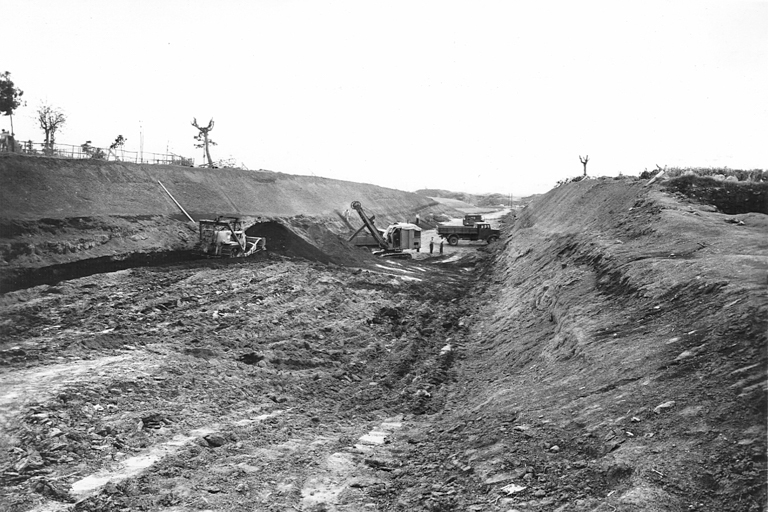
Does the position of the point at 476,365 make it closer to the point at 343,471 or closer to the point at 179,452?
the point at 343,471

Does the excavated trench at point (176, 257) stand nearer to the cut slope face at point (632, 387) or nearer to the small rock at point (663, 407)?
the cut slope face at point (632, 387)

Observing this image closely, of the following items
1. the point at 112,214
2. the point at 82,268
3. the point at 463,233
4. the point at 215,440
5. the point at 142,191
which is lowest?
the point at 215,440

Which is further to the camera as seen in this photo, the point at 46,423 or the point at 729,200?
the point at 729,200

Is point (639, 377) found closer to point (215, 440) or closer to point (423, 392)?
point (423, 392)

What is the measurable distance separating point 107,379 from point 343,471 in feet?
17.1

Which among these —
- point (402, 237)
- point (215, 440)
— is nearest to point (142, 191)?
point (402, 237)

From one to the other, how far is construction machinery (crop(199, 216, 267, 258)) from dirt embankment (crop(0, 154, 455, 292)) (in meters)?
1.21

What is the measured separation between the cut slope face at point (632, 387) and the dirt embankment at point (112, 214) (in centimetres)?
1556

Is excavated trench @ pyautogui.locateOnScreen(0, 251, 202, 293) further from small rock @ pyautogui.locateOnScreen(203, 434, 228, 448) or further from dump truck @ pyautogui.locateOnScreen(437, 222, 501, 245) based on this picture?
dump truck @ pyautogui.locateOnScreen(437, 222, 501, 245)

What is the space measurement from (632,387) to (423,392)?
14.6 ft

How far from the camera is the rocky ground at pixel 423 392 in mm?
5613

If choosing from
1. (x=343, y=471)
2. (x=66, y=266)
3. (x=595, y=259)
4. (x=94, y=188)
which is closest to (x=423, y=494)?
(x=343, y=471)

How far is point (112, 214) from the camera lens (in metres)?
26.9

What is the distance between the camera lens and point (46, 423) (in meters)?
7.98
